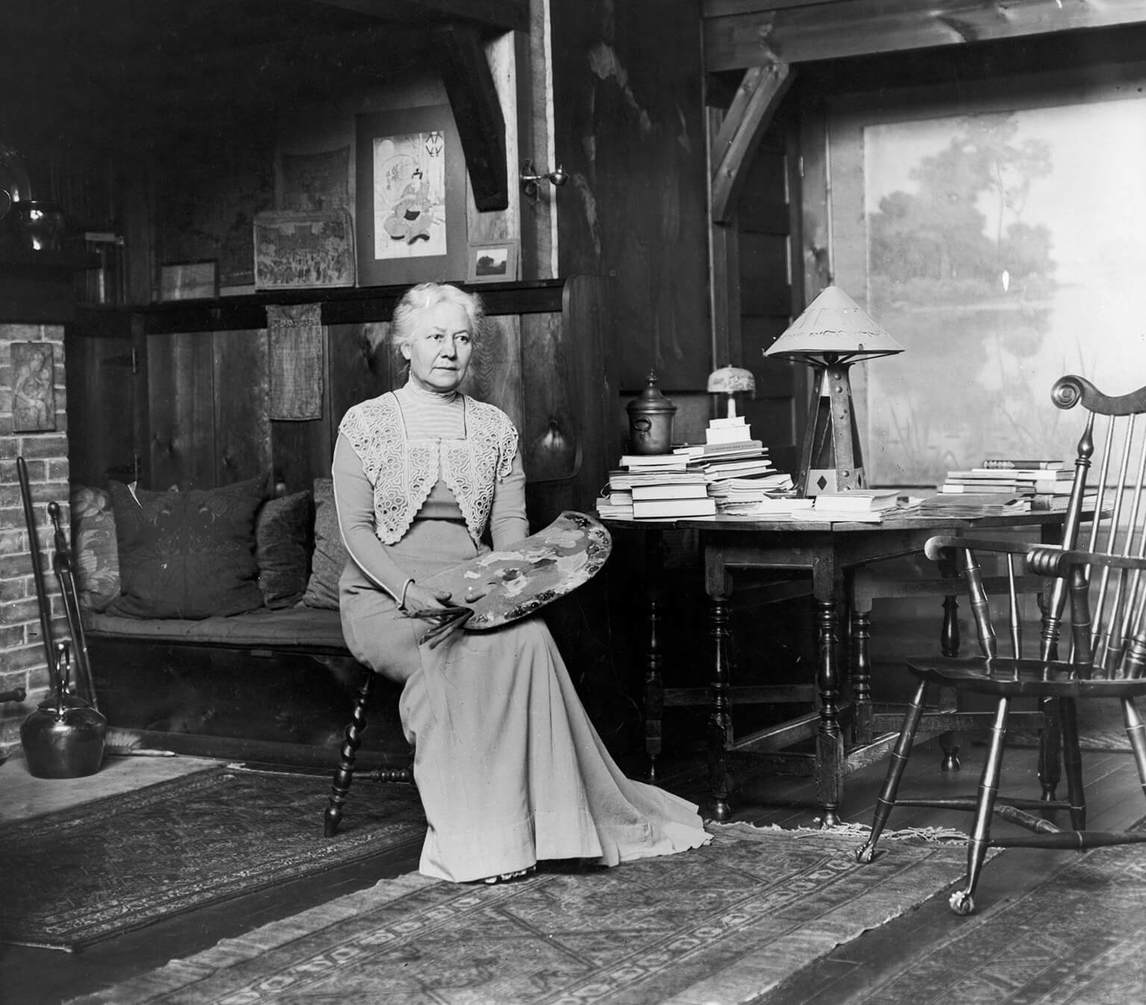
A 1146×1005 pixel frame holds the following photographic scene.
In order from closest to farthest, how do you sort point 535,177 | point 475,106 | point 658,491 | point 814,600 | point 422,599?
point 422,599
point 814,600
point 658,491
point 475,106
point 535,177

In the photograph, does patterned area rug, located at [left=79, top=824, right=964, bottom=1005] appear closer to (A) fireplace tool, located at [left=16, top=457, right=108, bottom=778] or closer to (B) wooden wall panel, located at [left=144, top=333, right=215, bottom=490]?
(A) fireplace tool, located at [left=16, top=457, right=108, bottom=778]

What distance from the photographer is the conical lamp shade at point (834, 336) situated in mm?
4539

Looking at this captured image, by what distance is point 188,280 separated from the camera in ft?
20.6

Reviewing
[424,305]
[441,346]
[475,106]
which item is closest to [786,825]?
[441,346]

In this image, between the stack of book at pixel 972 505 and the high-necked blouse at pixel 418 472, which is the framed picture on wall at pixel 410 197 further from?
the stack of book at pixel 972 505

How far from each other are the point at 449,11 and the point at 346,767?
2.46 metres

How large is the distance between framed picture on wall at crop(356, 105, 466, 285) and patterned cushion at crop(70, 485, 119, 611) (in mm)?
1316

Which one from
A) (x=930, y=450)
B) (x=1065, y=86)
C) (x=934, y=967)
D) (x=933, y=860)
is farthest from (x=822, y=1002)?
(x=1065, y=86)

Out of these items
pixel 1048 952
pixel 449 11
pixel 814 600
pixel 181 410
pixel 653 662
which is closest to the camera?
pixel 1048 952

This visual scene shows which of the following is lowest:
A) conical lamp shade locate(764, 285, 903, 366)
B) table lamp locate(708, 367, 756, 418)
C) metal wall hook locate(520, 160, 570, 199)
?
table lamp locate(708, 367, 756, 418)

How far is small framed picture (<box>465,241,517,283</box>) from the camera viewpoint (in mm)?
5309

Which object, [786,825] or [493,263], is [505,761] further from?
[493,263]

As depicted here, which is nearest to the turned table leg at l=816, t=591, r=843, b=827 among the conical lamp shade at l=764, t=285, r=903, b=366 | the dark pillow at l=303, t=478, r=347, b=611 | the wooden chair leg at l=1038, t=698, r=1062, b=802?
the wooden chair leg at l=1038, t=698, r=1062, b=802

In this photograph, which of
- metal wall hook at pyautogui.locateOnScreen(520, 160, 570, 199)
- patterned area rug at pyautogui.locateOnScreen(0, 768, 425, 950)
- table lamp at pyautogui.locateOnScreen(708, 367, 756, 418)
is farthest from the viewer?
table lamp at pyautogui.locateOnScreen(708, 367, 756, 418)
